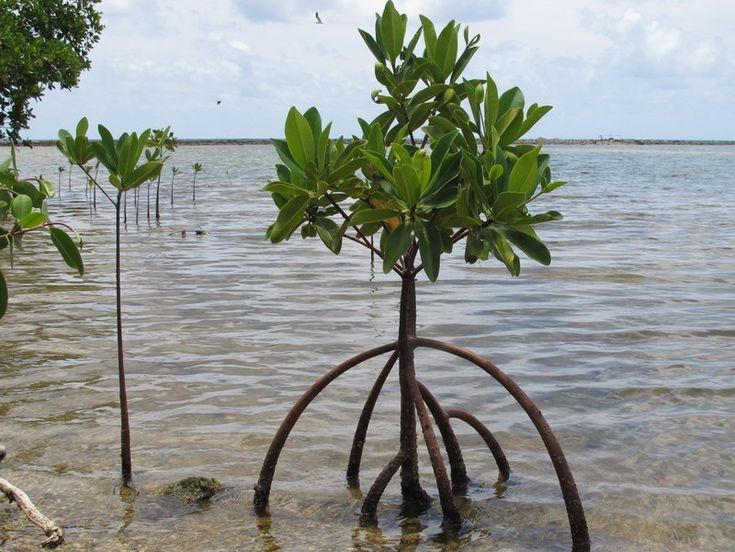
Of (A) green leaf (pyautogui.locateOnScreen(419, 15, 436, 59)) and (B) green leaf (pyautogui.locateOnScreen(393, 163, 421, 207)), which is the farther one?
(A) green leaf (pyautogui.locateOnScreen(419, 15, 436, 59))

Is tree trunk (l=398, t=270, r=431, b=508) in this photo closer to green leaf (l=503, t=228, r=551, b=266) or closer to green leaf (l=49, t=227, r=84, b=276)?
green leaf (l=503, t=228, r=551, b=266)

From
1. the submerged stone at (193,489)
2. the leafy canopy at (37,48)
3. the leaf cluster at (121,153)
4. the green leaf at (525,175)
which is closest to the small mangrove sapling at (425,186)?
the green leaf at (525,175)

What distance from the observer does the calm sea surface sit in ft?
13.5

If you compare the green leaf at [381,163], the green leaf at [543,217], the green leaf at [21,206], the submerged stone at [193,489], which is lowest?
the submerged stone at [193,489]

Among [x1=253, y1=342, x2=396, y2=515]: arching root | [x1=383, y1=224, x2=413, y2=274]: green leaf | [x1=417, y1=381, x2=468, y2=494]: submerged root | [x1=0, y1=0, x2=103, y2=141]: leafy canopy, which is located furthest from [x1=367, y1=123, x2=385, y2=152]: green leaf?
[x1=0, y1=0, x2=103, y2=141]: leafy canopy

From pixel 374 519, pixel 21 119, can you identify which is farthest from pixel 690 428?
pixel 21 119

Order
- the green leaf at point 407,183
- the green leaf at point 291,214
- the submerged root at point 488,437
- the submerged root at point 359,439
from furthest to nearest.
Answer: the submerged root at point 488,437
the submerged root at point 359,439
the green leaf at point 291,214
the green leaf at point 407,183

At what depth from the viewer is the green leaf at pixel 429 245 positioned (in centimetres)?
316

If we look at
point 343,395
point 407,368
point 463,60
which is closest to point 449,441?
point 407,368

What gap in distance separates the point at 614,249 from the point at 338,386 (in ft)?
29.2

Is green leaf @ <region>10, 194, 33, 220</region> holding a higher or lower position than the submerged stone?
higher

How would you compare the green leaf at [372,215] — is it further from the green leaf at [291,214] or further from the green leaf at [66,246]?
the green leaf at [66,246]

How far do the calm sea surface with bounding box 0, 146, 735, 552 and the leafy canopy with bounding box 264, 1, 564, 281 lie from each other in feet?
4.80

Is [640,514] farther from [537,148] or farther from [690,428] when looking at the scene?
[537,148]
